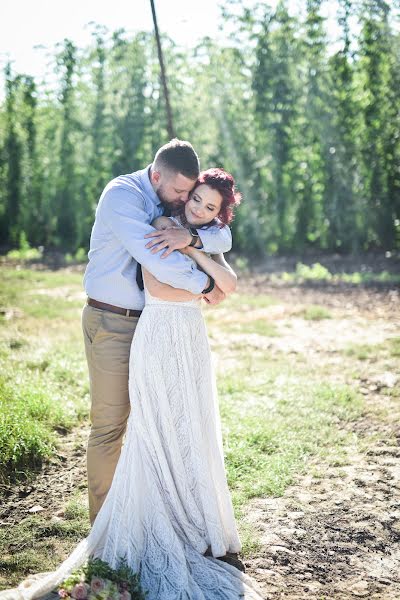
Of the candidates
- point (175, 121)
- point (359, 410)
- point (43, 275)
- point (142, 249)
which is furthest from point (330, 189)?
point (142, 249)

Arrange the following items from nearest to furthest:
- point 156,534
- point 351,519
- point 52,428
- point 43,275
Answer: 1. point 156,534
2. point 351,519
3. point 52,428
4. point 43,275

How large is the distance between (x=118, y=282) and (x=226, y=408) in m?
2.28

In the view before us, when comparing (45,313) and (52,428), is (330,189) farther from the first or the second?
(52,428)

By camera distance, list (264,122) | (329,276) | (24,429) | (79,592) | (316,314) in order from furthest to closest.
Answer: (264,122) < (329,276) < (316,314) < (24,429) < (79,592)

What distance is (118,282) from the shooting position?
134 inches

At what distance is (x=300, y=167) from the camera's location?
12.0 m

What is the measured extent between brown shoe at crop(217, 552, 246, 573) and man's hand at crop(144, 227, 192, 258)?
64.0 inches

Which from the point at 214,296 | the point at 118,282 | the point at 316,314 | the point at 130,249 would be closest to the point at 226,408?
the point at 214,296

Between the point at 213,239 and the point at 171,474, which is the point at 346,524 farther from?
the point at 213,239

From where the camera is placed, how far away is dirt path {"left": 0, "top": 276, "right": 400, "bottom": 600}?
3188 mm

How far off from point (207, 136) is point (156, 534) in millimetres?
10750

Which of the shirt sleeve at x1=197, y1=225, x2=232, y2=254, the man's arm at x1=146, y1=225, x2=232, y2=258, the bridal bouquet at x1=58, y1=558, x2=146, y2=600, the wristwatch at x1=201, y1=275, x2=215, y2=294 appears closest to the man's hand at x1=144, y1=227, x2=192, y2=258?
the man's arm at x1=146, y1=225, x2=232, y2=258

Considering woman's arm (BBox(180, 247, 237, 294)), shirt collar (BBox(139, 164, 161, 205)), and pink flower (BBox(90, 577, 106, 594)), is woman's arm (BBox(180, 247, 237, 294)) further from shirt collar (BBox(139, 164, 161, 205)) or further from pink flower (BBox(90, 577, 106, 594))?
pink flower (BBox(90, 577, 106, 594))

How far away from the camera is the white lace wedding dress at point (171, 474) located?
10.1 feet
